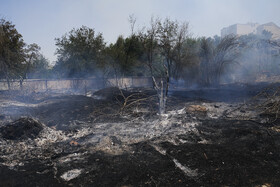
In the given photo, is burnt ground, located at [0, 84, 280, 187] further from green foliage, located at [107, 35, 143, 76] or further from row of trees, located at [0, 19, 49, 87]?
green foliage, located at [107, 35, 143, 76]

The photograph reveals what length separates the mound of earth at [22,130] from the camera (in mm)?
4195

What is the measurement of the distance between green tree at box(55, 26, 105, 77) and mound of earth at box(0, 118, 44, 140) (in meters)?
17.5

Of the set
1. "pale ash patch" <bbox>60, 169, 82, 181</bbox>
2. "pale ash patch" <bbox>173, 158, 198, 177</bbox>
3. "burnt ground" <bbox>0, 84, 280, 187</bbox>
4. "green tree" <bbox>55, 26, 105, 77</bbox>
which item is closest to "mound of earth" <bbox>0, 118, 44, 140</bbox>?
"burnt ground" <bbox>0, 84, 280, 187</bbox>

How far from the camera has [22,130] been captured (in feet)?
14.2

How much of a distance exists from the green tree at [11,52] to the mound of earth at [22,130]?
427 inches

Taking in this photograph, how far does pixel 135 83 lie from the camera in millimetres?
23844

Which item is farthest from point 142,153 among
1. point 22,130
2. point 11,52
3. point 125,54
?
point 125,54

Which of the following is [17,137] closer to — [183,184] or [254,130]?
[183,184]

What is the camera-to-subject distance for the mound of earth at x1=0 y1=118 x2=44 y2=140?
420 centimetres

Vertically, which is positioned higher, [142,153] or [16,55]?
[16,55]

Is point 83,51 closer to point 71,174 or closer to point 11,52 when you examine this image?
point 11,52

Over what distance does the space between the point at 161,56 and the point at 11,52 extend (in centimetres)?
1445

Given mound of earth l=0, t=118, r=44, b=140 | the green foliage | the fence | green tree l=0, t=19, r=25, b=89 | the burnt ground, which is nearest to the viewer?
the burnt ground

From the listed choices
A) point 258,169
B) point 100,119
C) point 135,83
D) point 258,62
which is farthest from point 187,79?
point 258,169
